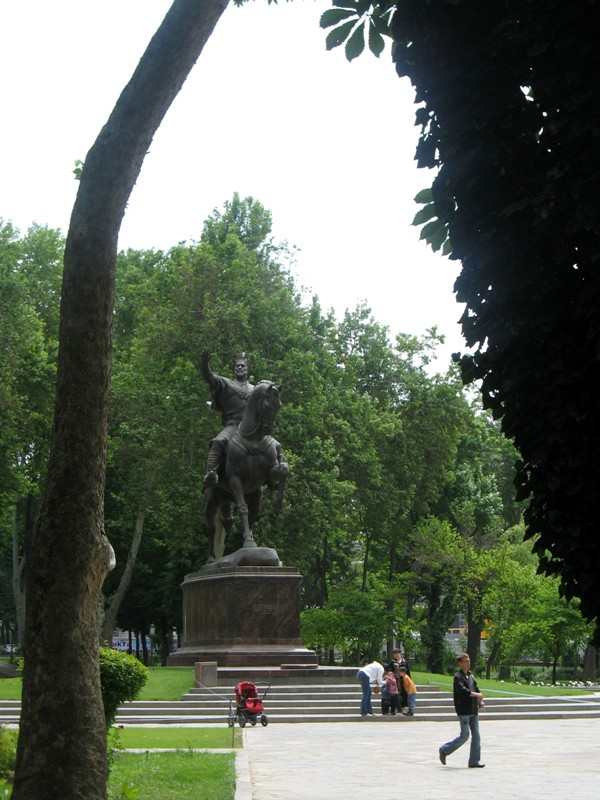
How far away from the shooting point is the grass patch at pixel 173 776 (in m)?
10.1

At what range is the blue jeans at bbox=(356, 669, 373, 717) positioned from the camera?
75.2ft

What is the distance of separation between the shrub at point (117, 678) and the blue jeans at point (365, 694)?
36.5ft

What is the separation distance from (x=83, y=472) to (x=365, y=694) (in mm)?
16137

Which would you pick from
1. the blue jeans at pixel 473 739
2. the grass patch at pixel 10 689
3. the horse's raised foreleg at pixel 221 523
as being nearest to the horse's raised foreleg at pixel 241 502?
the horse's raised foreleg at pixel 221 523

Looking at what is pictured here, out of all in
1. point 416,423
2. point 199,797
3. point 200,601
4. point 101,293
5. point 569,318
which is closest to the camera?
point 569,318

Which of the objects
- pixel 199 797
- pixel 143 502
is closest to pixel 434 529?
pixel 143 502

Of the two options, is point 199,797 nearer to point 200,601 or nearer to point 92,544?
point 92,544

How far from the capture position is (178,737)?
17297 mm

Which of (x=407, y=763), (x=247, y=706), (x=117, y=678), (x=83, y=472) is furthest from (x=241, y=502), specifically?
(x=83, y=472)

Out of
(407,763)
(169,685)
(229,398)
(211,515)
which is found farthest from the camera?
(211,515)

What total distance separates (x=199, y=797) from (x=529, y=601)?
136ft

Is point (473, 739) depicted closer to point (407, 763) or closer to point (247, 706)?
point (407, 763)

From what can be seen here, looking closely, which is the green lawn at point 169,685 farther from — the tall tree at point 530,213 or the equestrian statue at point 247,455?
the tall tree at point 530,213

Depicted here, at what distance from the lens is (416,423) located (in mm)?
49719
